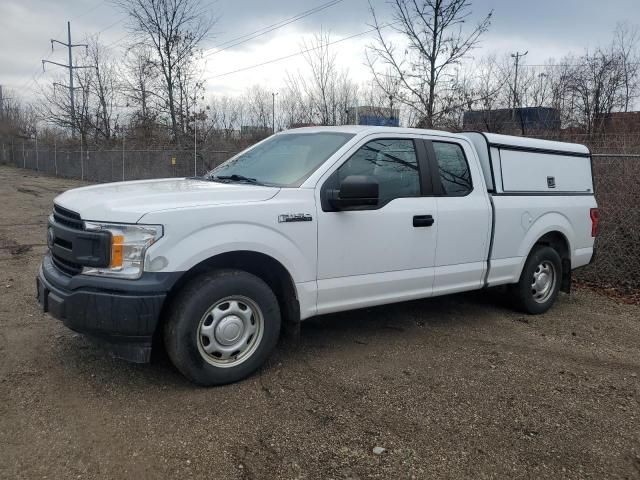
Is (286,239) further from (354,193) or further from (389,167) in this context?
(389,167)

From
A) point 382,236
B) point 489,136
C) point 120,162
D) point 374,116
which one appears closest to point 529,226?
point 489,136

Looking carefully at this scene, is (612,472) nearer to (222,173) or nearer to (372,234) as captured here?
(372,234)

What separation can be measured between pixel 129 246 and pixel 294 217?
1.16 meters

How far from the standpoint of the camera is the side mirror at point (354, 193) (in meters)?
3.88

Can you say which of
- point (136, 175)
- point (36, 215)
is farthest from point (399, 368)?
point (136, 175)

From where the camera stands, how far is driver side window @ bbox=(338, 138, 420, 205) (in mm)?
4348

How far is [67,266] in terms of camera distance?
143 inches

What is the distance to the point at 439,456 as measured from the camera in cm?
299

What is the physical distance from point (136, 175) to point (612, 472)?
21.9 m

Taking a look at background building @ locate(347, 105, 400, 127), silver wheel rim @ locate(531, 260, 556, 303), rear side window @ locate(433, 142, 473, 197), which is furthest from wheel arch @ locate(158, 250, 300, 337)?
background building @ locate(347, 105, 400, 127)

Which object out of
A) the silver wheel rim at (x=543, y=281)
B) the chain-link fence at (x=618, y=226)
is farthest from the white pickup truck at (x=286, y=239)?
the chain-link fence at (x=618, y=226)

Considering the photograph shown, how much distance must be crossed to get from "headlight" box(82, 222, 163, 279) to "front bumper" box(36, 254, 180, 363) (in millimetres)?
58

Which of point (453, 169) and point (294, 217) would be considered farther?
point (453, 169)

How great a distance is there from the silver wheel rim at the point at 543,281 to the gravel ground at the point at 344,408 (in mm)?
697
